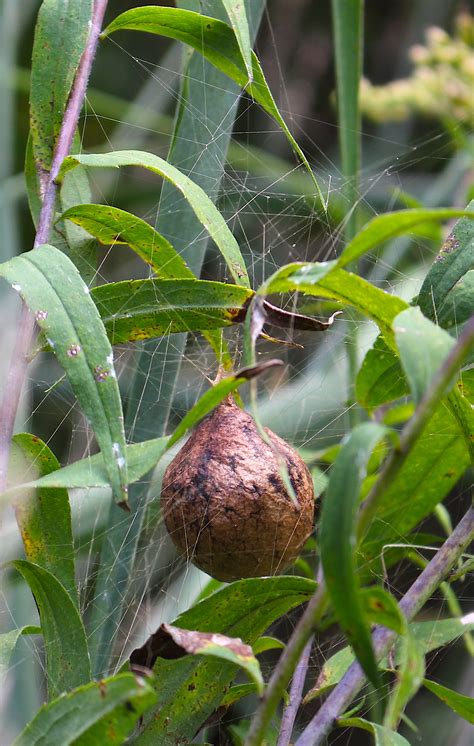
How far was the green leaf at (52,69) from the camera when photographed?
46cm

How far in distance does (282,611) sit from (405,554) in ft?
0.59

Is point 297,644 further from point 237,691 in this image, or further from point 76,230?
point 76,230

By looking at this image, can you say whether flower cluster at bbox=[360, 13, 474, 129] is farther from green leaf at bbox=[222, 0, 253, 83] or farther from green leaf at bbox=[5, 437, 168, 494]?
green leaf at bbox=[5, 437, 168, 494]

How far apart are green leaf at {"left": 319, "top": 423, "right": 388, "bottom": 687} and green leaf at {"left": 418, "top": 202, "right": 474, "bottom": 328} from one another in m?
0.16

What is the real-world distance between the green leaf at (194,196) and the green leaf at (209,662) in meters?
0.14

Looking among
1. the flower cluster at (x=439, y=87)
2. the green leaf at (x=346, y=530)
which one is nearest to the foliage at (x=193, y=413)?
the green leaf at (x=346, y=530)

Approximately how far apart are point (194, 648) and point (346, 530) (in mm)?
83

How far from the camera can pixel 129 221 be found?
430mm

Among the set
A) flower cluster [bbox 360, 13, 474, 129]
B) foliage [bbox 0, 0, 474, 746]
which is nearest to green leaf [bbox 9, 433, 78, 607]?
foliage [bbox 0, 0, 474, 746]

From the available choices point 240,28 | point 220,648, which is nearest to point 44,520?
point 220,648

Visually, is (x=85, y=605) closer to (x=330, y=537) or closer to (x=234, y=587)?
(x=234, y=587)

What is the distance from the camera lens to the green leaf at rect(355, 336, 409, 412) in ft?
1.48

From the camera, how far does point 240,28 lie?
0.43 meters

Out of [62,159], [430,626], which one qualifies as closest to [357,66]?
[62,159]
